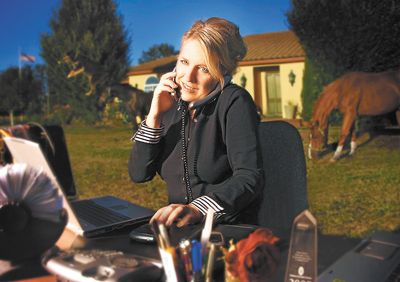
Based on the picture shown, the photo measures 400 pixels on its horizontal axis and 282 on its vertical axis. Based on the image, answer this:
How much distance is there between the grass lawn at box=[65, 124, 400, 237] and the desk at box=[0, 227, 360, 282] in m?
2.00

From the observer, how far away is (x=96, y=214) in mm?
1127

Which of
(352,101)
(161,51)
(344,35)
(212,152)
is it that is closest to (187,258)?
(212,152)

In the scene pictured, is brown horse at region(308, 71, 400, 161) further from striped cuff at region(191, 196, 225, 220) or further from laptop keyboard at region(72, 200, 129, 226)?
striped cuff at region(191, 196, 225, 220)

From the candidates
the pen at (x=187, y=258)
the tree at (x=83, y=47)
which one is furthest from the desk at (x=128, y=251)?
the tree at (x=83, y=47)

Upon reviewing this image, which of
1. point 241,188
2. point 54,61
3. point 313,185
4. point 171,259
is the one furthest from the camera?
point 54,61

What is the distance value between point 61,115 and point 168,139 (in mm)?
4941

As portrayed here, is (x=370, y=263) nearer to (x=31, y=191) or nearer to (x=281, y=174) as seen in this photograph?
(x=281, y=174)

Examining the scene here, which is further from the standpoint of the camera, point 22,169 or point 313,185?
point 313,185

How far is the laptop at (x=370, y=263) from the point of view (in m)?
0.76

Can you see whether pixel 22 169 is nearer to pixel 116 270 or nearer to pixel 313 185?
pixel 116 270

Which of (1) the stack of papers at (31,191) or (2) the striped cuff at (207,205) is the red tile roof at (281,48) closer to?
(2) the striped cuff at (207,205)

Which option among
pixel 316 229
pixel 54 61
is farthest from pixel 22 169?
pixel 54 61

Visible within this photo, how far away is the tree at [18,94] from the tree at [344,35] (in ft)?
9.20

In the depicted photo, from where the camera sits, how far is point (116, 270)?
61 centimetres
